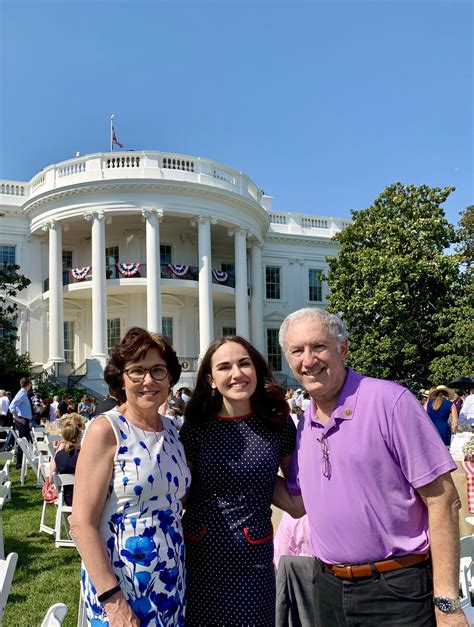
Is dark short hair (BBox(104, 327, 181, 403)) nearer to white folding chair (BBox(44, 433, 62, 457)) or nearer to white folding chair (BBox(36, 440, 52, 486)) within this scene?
white folding chair (BBox(44, 433, 62, 457))

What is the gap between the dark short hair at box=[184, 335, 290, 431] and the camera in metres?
2.80

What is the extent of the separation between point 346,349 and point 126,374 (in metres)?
0.99

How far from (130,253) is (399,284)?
1395cm

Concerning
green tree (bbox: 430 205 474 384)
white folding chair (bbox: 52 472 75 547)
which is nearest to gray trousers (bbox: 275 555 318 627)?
white folding chair (bbox: 52 472 75 547)

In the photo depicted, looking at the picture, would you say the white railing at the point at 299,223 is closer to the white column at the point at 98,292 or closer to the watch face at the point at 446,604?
the white column at the point at 98,292

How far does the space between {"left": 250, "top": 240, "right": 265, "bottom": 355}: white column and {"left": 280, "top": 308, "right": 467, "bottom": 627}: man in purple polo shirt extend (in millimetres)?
29205

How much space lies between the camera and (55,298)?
89.4ft

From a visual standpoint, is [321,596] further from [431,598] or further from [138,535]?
[138,535]

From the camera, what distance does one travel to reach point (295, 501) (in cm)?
278

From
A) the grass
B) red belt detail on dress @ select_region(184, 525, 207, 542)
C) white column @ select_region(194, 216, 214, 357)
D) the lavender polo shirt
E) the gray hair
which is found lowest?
the grass

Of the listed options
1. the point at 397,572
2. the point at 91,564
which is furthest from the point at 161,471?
the point at 397,572

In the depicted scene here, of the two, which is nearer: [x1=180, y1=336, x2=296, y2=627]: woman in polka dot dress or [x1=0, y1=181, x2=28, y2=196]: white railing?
[x1=180, y1=336, x2=296, y2=627]: woman in polka dot dress

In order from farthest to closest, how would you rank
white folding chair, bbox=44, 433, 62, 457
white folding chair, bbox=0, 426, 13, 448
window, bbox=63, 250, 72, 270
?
window, bbox=63, 250, 72, 270
white folding chair, bbox=0, 426, 13, 448
white folding chair, bbox=44, 433, 62, 457

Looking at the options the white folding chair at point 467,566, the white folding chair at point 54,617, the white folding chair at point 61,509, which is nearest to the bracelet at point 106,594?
the white folding chair at point 54,617
